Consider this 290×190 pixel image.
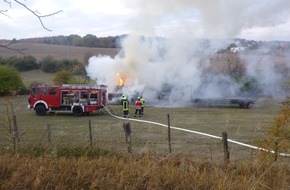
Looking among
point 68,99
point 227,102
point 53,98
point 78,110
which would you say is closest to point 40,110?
point 53,98

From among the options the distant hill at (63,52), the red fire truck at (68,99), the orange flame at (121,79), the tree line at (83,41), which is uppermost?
the tree line at (83,41)

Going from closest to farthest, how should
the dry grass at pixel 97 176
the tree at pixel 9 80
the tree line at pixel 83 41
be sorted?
the dry grass at pixel 97 176 → the tree at pixel 9 80 → the tree line at pixel 83 41

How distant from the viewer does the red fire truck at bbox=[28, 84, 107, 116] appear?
89.9ft

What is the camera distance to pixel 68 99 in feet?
90.4

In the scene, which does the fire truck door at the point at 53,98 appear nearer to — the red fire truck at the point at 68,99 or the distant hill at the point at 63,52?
the red fire truck at the point at 68,99

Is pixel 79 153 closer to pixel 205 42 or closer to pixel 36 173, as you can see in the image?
pixel 36 173

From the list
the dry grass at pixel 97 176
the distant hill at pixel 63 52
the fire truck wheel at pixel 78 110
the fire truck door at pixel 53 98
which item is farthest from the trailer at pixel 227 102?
the distant hill at pixel 63 52

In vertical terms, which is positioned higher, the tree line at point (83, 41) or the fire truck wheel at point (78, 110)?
the tree line at point (83, 41)

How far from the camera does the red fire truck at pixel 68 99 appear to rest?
27.4m

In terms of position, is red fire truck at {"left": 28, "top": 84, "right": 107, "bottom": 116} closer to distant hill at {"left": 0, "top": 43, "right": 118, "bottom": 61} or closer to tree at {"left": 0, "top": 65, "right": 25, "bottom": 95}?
tree at {"left": 0, "top": 65, "right": 25, "bottom": 95}

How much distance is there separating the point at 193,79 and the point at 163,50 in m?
4.04

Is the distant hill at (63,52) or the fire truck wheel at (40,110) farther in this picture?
the distant hill at (63,52)

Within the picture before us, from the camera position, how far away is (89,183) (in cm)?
426

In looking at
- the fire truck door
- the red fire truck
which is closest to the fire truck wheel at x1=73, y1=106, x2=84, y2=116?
the red fire truck
